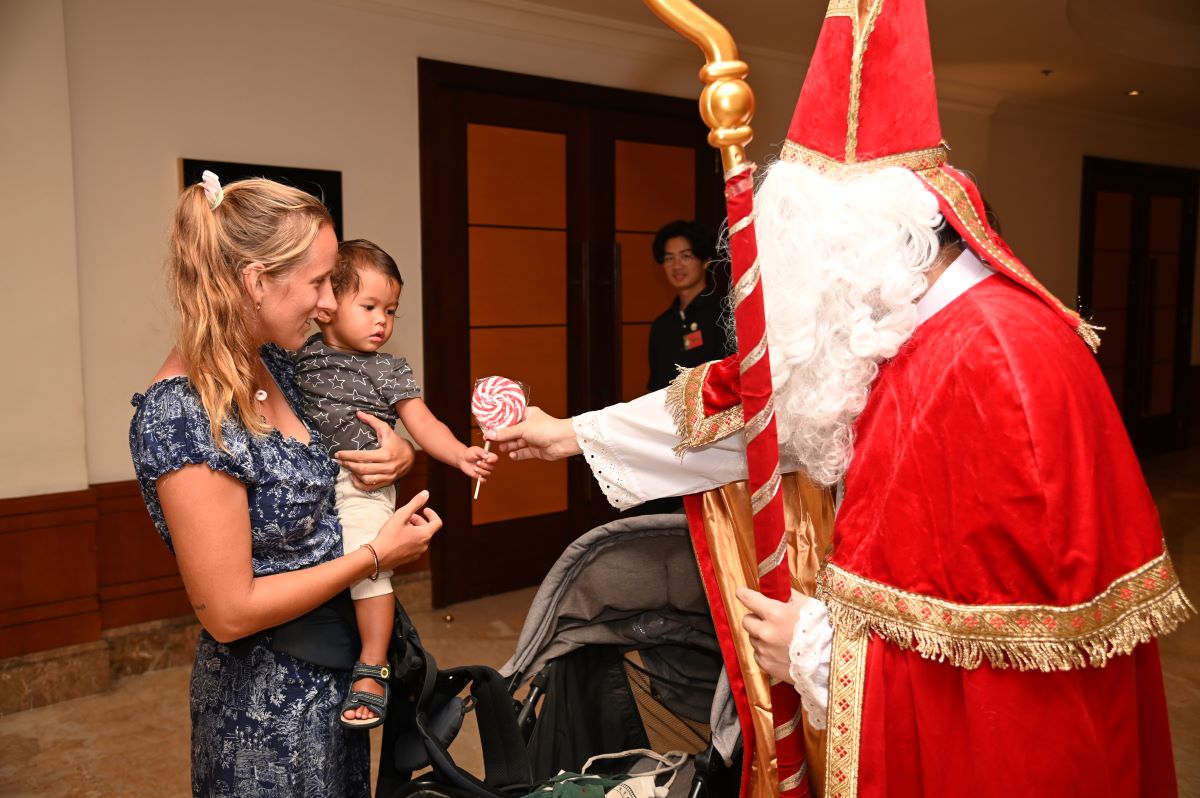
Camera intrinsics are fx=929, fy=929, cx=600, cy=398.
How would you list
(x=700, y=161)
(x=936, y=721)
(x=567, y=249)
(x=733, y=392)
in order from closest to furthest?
1. (x=936, y=721)
2. (x=733, y=392)
3. (x=567, y=249)
4. (x=700, y=161)

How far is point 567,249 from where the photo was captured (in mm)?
5004

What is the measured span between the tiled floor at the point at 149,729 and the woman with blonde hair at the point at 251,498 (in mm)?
1745

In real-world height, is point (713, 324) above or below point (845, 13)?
below

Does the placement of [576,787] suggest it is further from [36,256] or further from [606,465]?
[36,256]

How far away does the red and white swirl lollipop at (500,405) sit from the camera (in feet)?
6.32

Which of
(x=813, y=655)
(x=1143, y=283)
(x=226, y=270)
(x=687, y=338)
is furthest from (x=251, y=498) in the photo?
(x=1143, y=283)

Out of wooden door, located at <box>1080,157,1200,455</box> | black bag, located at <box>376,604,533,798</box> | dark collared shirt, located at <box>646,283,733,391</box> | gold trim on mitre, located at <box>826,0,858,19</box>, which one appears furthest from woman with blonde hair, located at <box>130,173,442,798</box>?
wooden door, located at <box>1080,157,1200,455</box>

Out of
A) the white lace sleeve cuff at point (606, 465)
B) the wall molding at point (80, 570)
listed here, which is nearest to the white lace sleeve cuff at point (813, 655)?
the white lace sleeve cuff at point (606, 465)

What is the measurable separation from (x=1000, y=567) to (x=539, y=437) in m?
0.97

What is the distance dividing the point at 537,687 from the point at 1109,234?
324 inches

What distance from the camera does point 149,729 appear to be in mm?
3314

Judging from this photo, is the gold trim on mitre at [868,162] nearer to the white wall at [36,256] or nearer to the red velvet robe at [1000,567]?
the red velvet robe at [1000,567]

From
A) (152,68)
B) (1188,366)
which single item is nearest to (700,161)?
(152,68)

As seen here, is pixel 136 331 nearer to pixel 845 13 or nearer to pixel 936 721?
pixel 845 13
